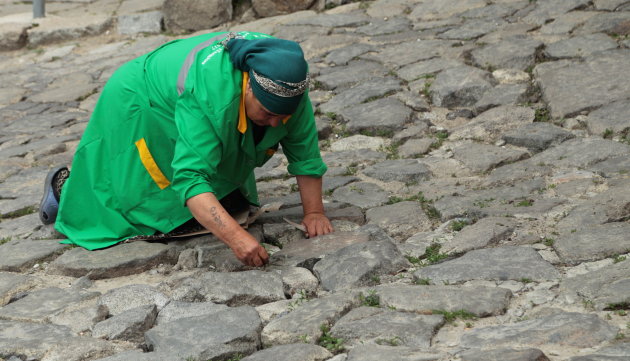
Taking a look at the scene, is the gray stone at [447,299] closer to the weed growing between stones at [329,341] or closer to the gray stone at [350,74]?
the weed growing between stones at [329,341]

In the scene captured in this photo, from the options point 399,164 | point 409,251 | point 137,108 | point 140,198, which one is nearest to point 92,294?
point 140,198

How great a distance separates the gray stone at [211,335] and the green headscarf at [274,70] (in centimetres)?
74

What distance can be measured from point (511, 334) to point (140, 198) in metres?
1.73

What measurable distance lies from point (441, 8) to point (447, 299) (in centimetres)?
442

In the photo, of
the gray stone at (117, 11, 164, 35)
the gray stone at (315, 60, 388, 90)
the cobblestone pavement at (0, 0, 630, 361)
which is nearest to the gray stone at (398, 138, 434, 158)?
the cobblestone pavement at (0, 0, 630, 361)

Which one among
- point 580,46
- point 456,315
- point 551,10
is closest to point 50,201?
point 456,315

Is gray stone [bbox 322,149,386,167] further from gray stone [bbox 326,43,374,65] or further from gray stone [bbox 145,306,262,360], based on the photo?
gray stone [bbox 145,306,262,360]

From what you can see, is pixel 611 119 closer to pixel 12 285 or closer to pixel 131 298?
pixel 131 298

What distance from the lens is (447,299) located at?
2730 mm

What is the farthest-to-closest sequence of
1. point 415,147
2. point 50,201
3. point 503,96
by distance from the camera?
1. point 503,96
2. point 415,147
3. point 50,201

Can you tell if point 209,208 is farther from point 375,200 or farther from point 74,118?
point 74,118

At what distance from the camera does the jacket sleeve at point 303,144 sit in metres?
3.44

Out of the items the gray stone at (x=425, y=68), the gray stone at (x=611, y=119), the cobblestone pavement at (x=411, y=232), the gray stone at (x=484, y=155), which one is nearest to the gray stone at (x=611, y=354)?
the cobblestone pavement at (x=411, y=232)

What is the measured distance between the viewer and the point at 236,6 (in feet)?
24.5
